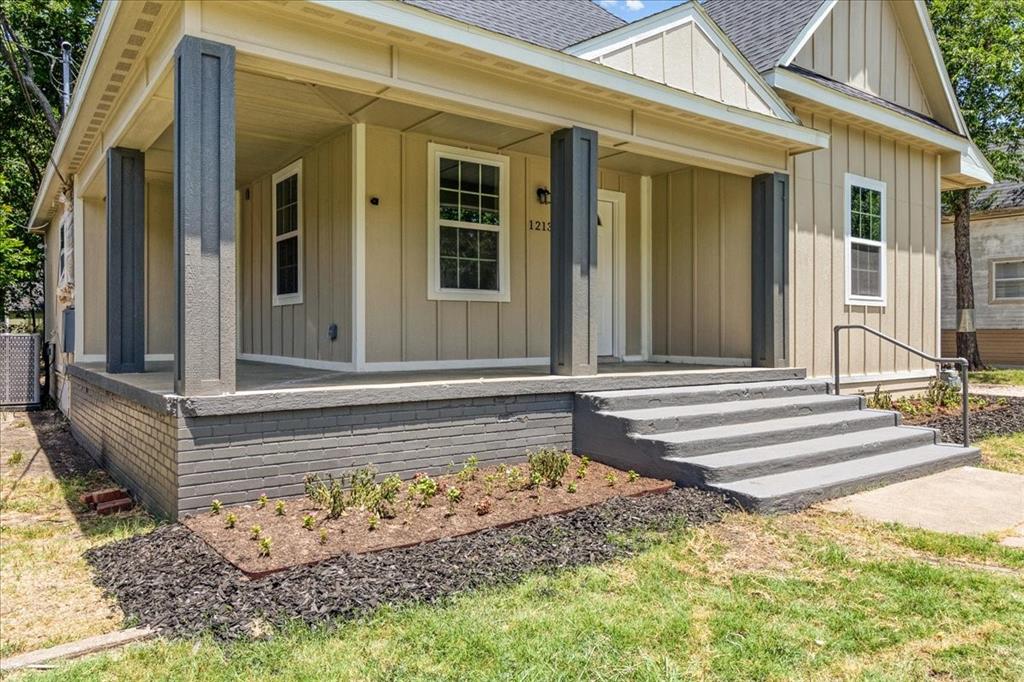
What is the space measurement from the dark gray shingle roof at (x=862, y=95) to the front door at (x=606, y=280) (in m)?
2.56

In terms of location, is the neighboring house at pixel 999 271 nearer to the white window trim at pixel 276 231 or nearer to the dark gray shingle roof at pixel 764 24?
the dark gray shingle roof at pixel 764 24

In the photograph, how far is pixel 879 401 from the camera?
351 inches

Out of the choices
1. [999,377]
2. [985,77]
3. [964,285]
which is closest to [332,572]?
[999,377]

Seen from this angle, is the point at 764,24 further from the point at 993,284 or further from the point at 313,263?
the point at 993,284

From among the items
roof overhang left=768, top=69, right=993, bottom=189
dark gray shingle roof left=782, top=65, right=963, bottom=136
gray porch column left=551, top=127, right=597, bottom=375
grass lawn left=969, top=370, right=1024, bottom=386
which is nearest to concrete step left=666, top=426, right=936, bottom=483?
gray porch column left=551, top=127, right=597, bottom=375

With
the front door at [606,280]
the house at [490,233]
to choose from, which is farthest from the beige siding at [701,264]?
the front door at [606,280]

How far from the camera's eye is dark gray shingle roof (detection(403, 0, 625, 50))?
6.65m

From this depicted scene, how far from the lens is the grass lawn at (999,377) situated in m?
13.6

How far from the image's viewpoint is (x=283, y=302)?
8.51 m

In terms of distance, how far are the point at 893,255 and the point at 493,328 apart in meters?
5.87

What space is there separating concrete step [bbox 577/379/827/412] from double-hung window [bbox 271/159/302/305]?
393cm

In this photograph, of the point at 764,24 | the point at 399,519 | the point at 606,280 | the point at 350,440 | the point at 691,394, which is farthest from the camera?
the point at 764,24

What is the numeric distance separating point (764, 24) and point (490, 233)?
4817 millimetres

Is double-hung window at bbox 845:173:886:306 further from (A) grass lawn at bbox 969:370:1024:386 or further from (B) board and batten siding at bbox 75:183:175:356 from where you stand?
(B) board and batten siding at bbox 75:183:175:356
